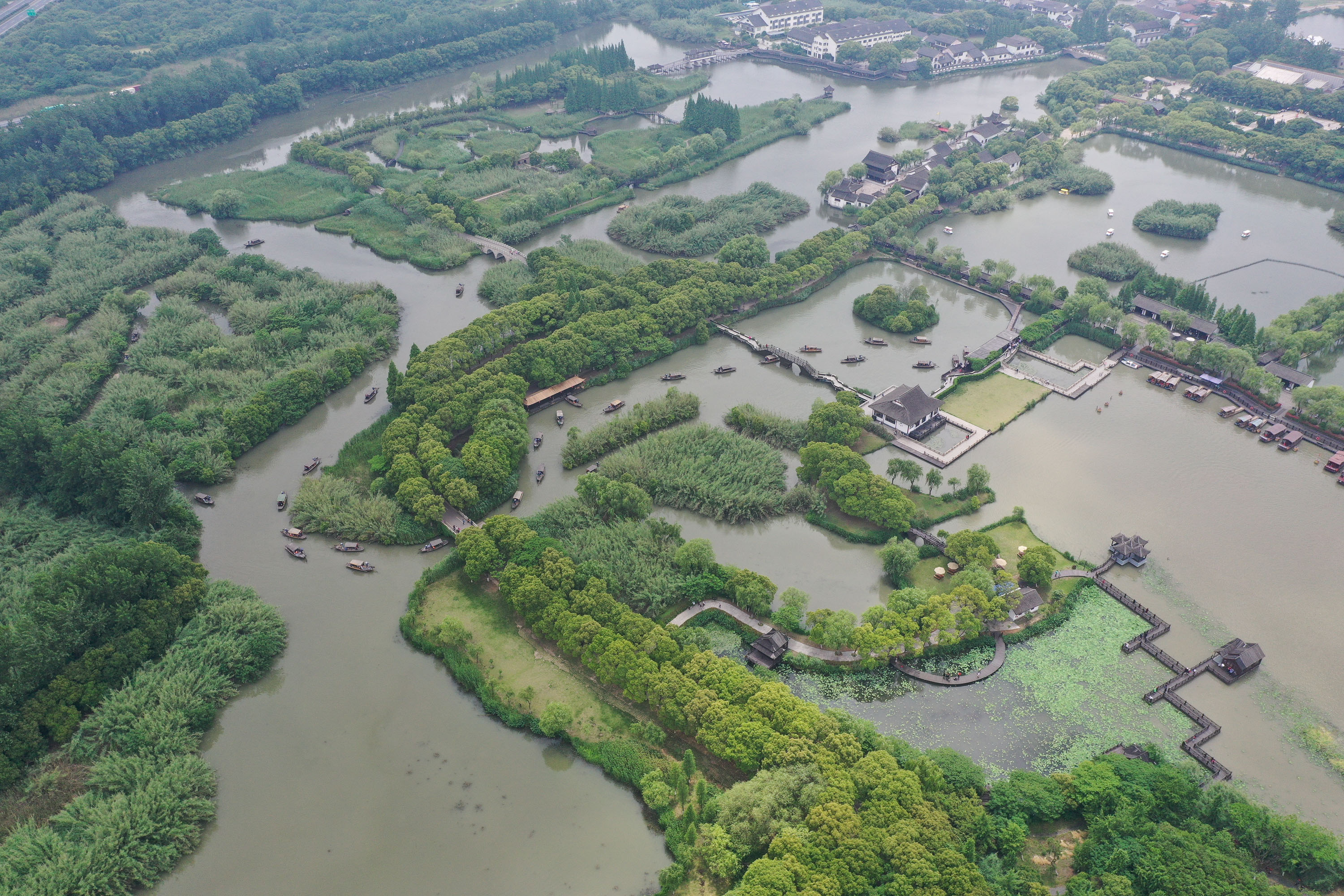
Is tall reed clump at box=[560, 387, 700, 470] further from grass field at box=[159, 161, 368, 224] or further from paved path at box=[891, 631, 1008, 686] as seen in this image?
grass field at box=[159, 161, 368, 224]

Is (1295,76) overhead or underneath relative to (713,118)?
underneath

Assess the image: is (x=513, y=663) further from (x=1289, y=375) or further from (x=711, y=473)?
(x=1289, y=375)

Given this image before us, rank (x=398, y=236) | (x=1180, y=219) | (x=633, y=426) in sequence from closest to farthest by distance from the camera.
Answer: (x=633, y=426)
(x=1180, y=219)
(x=398, y=236)

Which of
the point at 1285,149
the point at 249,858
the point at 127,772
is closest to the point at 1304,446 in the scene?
the point at 1285,149

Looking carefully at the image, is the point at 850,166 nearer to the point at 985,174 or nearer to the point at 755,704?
the point at 985,174

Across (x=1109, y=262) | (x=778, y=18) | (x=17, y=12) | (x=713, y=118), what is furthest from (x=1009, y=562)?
(x=17, y=12)

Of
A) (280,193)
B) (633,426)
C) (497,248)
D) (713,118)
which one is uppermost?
(280,193)

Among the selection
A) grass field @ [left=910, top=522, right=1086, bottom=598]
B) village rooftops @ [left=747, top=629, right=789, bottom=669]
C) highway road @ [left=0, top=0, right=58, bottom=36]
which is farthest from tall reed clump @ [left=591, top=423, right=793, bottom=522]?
highway road @ [left=0, top=0, right=58, bottom=36]
